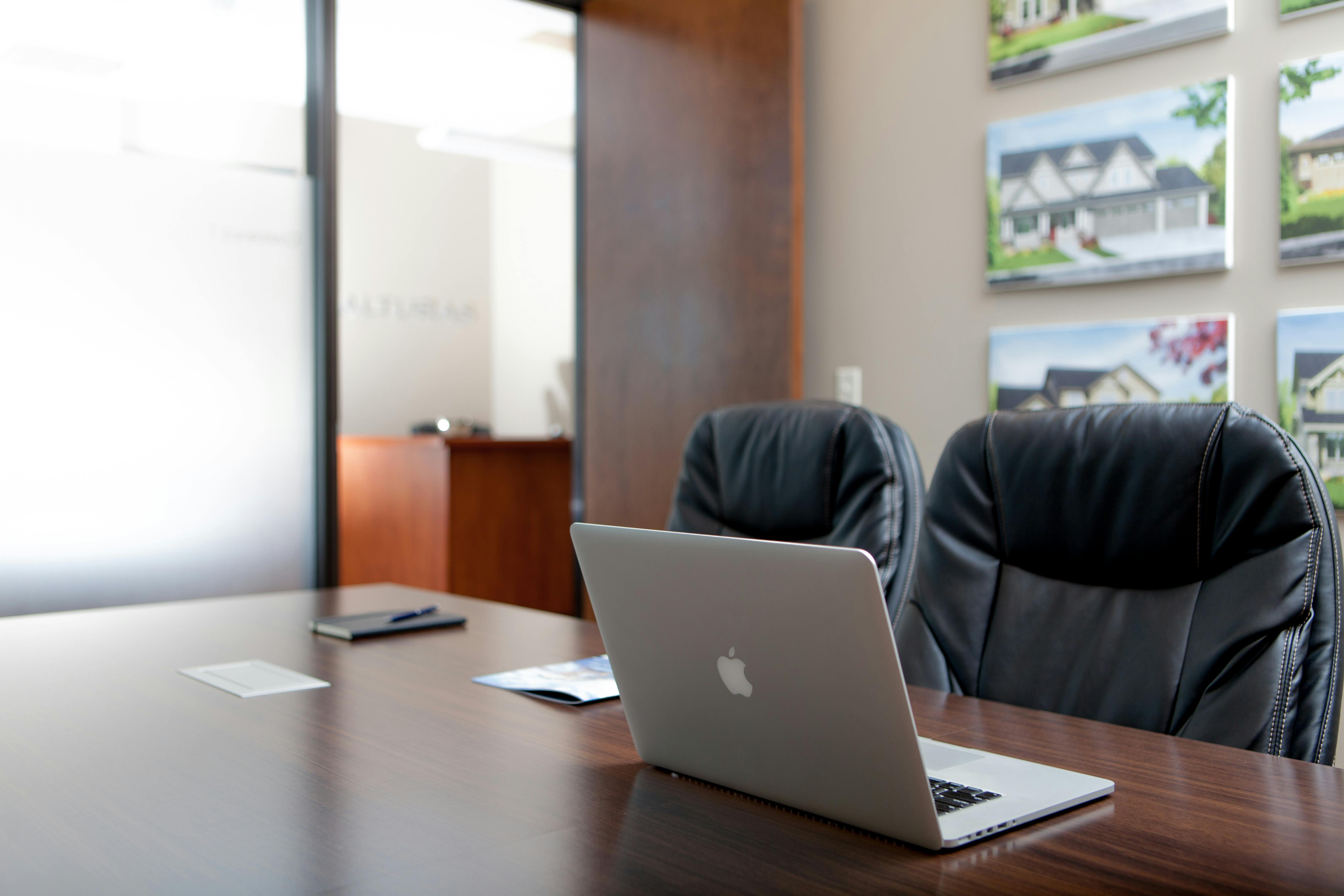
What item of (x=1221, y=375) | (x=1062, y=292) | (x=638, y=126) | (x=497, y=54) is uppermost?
(x=497, y=54)

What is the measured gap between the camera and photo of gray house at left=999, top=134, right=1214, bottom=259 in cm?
254

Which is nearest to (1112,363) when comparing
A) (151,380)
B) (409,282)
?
(151,380)

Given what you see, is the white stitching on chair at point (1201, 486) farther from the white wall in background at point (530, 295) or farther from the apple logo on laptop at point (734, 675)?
the white wall in background at point (530, 295)

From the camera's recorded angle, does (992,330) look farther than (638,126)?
No

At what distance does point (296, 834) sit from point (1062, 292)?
2.43 metres

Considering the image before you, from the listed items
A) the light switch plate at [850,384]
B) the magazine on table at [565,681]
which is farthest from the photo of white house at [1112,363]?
the magazine on table at [565,681]

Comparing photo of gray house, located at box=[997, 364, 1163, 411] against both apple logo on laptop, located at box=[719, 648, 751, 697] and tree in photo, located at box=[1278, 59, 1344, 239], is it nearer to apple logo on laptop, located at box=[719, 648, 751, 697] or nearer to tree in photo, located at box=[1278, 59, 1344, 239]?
tree in photo, located at box=[1278, 59, 1344, 239]

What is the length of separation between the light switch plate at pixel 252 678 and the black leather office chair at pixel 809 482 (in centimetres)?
85

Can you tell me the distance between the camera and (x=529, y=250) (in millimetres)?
7125

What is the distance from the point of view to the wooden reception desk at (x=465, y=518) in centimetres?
466

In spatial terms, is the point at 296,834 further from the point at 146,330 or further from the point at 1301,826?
the point at 146,330

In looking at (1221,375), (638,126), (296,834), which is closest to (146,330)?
(638,126)

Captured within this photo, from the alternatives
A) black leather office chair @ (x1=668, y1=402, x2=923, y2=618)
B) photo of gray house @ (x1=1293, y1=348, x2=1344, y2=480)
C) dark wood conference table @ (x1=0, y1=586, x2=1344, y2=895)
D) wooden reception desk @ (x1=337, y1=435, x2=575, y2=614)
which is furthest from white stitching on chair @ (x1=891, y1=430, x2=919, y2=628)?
wooden reception desk @ (x1=337, y1=435, x2=575, y2=614)

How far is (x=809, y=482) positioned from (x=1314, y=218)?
4.32 feet
